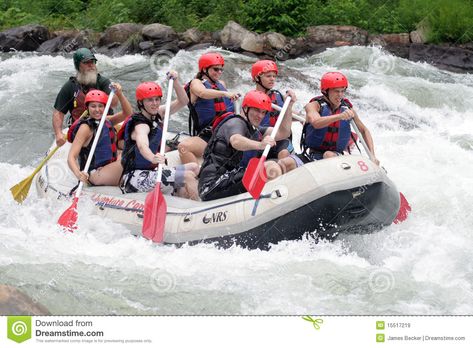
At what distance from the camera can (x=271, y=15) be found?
1816 centimetres

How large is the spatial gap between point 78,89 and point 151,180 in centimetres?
168

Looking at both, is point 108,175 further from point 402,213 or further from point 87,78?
point 402,213

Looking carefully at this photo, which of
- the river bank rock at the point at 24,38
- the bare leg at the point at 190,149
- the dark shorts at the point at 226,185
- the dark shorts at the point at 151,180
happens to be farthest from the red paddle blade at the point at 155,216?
the river bank rock at the point at 24,38

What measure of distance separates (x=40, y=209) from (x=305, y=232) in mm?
2690

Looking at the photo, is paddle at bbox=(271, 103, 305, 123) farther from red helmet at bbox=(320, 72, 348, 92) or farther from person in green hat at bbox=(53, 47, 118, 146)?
person in green hat at bbox=(53, 47, 118, 146)

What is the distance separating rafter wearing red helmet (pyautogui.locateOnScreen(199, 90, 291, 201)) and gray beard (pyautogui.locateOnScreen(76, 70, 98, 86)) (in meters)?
1.93

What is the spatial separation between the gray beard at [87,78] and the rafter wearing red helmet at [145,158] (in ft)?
3.94

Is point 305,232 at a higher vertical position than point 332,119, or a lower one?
lower
